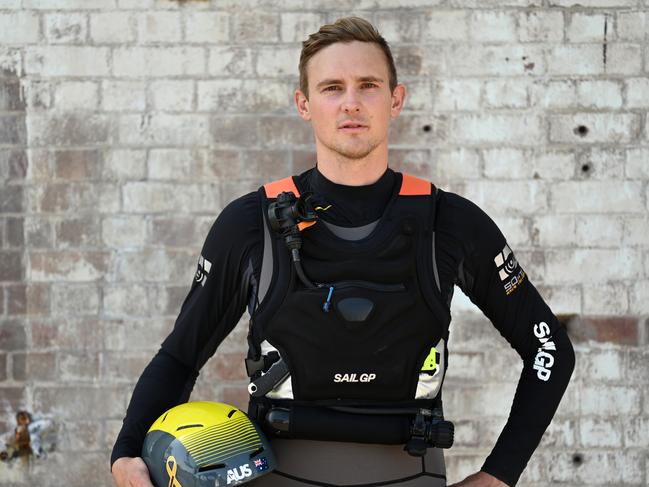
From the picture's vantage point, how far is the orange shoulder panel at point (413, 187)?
238 centimetres

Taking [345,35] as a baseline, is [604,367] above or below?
below

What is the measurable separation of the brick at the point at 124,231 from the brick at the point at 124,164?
0.20 metres

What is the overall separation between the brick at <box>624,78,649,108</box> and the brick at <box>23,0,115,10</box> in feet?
8.33

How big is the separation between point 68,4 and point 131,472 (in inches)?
119

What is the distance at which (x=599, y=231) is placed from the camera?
14.8 ft

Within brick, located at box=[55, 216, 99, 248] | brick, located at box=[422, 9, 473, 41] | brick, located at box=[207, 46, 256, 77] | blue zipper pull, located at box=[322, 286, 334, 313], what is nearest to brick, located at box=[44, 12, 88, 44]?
brick, located at box=[207, 46, 256, 77]

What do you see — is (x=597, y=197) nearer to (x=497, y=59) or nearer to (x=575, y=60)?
(x=575, y=60)

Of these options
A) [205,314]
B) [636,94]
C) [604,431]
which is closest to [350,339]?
[205,314]

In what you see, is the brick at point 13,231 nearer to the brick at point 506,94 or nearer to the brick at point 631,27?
the brick at point 506,94

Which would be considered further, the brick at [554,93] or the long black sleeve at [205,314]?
the brick at [554,93]

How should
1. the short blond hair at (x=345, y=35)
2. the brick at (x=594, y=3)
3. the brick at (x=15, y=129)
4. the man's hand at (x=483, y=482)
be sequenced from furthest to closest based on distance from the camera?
the brick at (x=15, y=129) < the brick at (x=594, y=3) < the short blond hair at (x=345, y=35) < the man's hand at (x=483, y=482)

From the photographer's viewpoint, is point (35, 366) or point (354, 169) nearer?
point (354, 169)

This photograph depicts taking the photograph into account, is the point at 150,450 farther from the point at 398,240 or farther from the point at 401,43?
the point at 401,43

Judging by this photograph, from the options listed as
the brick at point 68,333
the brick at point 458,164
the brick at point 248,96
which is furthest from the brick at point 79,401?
the brick at point 458,164
